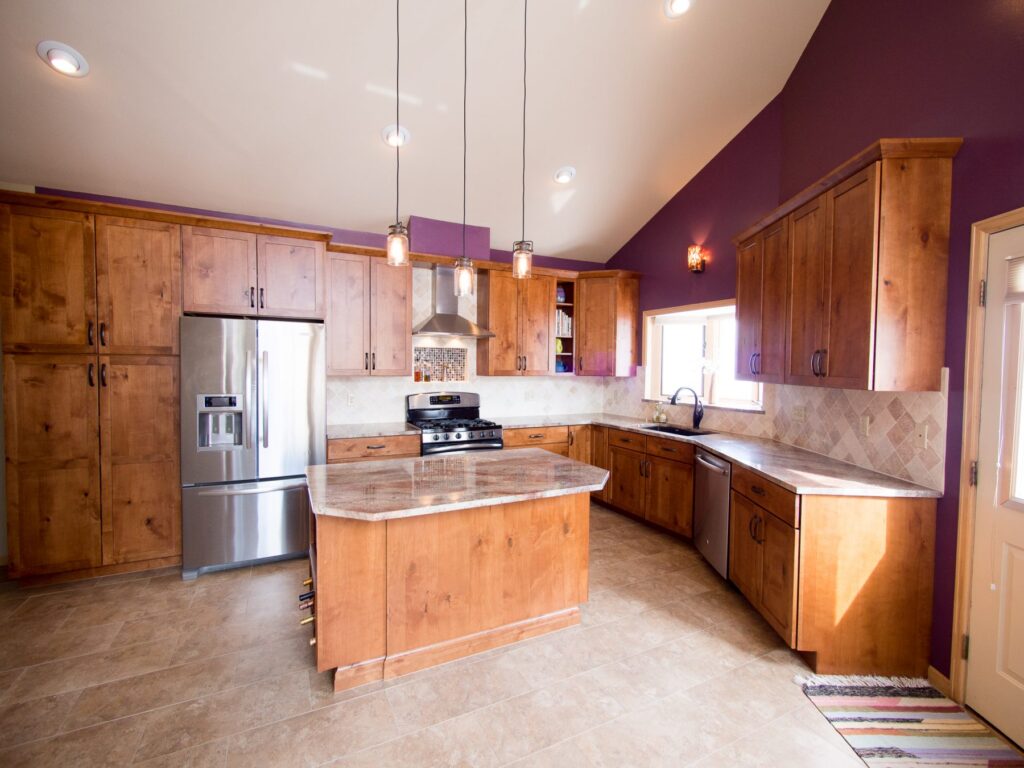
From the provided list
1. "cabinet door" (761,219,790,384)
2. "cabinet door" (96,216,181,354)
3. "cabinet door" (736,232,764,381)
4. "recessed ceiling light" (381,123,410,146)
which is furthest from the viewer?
"recessed ceiling light" (381,123,410,146)

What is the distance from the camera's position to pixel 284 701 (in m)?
1.94

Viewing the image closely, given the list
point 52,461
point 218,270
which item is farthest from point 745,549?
point 52,461

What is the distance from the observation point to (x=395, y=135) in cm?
318

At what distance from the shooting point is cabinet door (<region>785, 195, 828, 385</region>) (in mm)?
2404

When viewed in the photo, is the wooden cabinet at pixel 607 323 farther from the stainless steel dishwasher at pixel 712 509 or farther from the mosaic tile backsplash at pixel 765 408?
the stainless steel dishwasher at pixel 712 509

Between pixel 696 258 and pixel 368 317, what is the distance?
299cm

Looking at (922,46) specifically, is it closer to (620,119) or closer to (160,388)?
(620,119)

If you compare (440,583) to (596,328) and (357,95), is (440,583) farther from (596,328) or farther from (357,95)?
(596,328)

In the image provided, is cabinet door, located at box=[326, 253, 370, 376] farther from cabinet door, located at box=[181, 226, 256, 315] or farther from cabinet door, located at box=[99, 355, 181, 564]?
cabinet door, located at box=[99, 355, 181, 564]

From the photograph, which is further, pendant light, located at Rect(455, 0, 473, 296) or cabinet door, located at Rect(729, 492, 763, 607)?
cabinet door, located at Rect(729, 492, 763, 607)

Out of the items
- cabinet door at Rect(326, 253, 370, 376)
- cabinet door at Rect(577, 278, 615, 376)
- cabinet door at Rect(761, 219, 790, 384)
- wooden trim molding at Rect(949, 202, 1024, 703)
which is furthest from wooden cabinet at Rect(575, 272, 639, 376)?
wooden trim molding at Rect(949, 202, 1024, 703)

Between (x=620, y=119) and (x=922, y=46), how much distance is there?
1.76 meters

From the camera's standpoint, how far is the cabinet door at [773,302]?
2.74m

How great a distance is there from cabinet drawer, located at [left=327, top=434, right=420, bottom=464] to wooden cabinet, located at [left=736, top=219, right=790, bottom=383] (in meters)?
2.69
